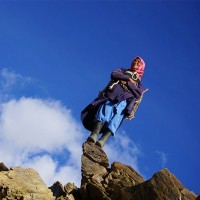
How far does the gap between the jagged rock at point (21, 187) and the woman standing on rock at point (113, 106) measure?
2.06 meters

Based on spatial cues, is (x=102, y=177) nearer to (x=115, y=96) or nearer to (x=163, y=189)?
(x=163, y=189)

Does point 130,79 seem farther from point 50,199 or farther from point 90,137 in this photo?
point 50,199

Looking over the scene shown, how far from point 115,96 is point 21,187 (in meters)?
3.93

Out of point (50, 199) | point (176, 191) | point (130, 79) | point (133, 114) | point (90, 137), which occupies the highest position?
point (130, 79)

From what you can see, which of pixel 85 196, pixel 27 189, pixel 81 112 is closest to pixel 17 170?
pixel 27 189

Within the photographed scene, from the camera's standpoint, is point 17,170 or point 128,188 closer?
point 128,188

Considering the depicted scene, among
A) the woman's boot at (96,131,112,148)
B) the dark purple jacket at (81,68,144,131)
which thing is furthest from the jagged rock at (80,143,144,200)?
the dark purple jacket at (81,68,144,131)

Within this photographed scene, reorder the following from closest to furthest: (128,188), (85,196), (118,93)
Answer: (128,188), (85,196), (118,93)

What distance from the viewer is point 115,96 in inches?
408

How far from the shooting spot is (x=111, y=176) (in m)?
8.50

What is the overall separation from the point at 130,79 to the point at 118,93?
0.74 meters

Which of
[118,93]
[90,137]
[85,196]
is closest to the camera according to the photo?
[85,196]

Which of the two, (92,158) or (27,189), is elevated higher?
(92,158)

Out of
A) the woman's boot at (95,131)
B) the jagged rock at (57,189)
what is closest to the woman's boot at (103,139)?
the woman's boot at (95,131)
